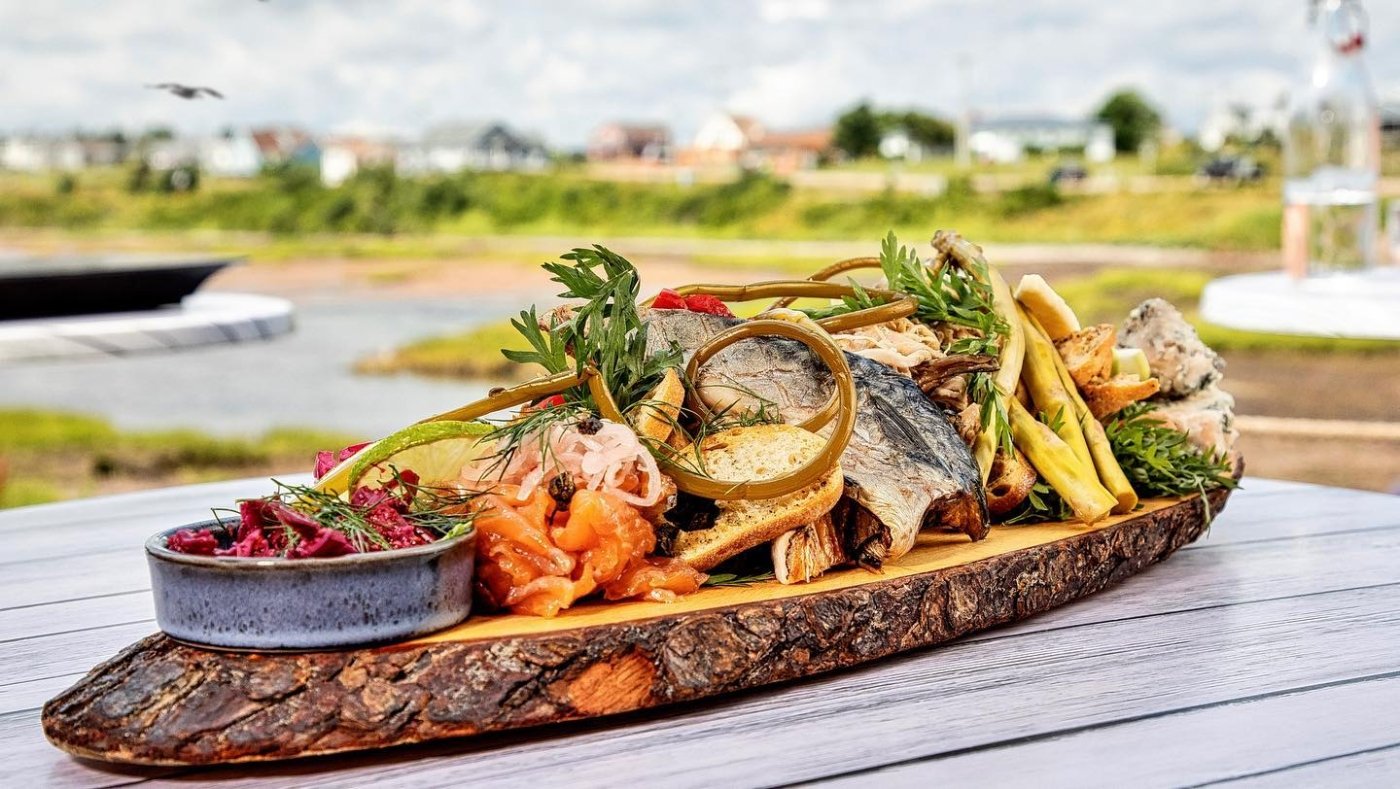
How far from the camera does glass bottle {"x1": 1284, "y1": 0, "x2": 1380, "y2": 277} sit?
5062 millimetres

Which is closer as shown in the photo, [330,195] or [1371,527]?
[1371,527]

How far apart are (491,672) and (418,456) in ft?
1.23

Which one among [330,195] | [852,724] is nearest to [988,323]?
[852,724]

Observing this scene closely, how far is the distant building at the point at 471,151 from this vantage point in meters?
31.2

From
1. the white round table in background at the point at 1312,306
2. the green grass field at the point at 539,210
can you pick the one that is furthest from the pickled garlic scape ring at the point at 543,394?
the green grass field at the point at 539,210

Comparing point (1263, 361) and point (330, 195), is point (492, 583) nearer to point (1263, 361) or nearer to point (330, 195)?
point (1263, 361)

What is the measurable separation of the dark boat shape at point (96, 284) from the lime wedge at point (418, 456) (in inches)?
119

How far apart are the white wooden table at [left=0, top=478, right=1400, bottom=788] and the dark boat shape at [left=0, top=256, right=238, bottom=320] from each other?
2327 mm

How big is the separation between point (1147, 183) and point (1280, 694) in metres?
31.6

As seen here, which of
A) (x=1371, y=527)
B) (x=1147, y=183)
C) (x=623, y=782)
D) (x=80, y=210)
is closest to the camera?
(x=623, y=782)

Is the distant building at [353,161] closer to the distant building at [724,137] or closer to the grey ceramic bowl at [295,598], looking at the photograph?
the distant building at [724,137]

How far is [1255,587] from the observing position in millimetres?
2367

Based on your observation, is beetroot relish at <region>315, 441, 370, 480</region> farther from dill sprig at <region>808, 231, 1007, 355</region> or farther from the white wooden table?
dill sprig at <region>808, 231, 1007, 355</region>

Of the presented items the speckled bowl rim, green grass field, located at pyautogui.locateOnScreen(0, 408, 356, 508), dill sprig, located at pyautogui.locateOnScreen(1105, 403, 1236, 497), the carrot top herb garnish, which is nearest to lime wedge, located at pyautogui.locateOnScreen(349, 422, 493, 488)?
the carrot top herb garnish
